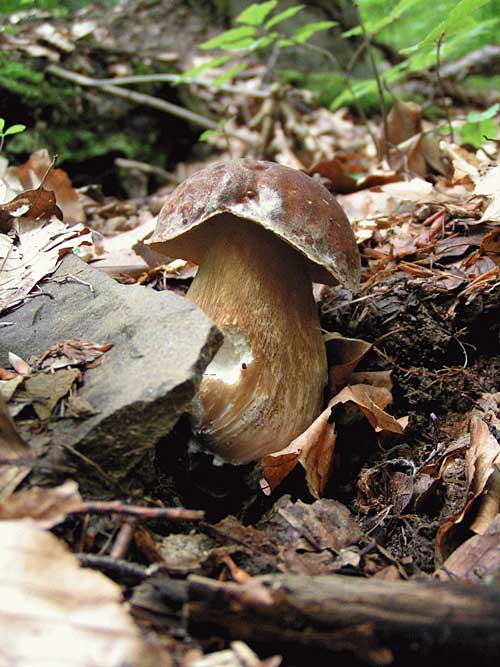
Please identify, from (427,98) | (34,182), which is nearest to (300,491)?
(34,182)

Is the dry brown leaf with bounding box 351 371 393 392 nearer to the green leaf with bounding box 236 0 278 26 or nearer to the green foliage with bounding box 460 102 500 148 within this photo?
the green foliage with bounding box 460 102 500 148

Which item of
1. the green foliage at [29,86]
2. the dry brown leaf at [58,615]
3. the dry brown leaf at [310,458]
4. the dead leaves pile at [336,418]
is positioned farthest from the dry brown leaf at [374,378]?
the green foliage at [29,86]

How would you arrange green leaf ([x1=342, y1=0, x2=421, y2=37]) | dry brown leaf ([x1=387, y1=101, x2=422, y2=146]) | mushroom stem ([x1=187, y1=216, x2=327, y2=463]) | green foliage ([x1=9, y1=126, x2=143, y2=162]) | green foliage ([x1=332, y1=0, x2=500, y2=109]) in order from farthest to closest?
green foliage ([x1=9, y1=126, x2=143, y2=162]) → dry brown leaf ([x1=387, y1=101, x2=422, y2=146]) → green leaf ([x1=342, y1=0, x2=421, y2=37]) → green foliage ([x1=332, y1=0, x2=500, y2=109]) → mushroom stem ([x1=187, y1=216, x2=327, y2=463])

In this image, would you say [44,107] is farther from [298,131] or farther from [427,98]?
[427,98]

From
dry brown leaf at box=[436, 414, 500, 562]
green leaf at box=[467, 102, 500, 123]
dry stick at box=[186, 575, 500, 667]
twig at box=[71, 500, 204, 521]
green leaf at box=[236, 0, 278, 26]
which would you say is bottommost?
dry brown leaf at box=[436, 414, 500, 562]

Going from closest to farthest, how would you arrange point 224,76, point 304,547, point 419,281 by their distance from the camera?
point 304,547
point 419,281
point 224,76

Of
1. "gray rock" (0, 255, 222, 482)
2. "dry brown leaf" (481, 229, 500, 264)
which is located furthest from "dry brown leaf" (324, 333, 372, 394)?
"gray rock" (0, 255, 222, 482)

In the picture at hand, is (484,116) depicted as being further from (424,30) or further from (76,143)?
(424,30)
